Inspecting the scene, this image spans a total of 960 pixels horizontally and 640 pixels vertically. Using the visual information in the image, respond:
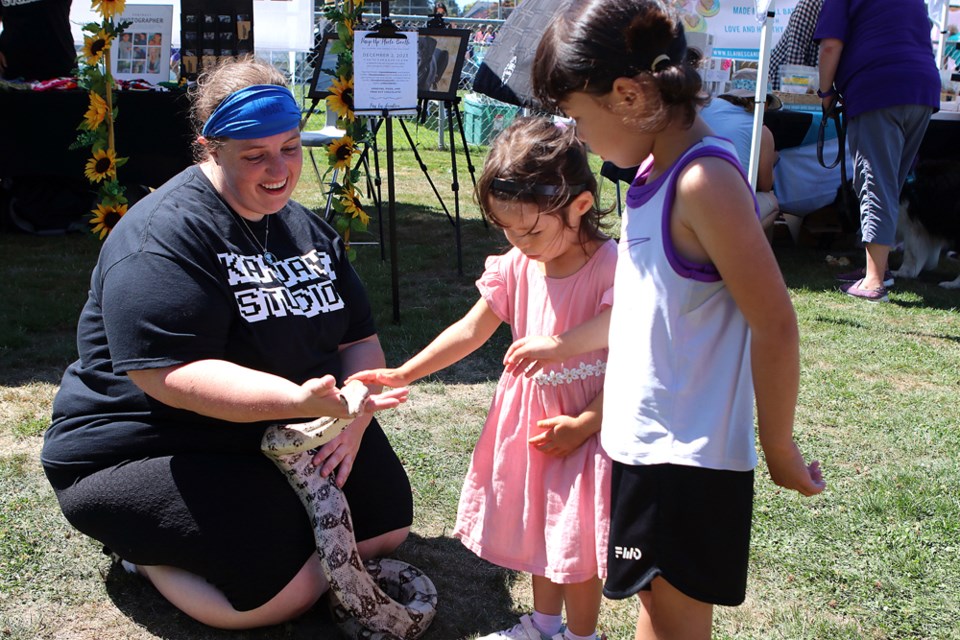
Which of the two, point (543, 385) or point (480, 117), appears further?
point (480, 117)

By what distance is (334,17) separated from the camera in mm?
4504

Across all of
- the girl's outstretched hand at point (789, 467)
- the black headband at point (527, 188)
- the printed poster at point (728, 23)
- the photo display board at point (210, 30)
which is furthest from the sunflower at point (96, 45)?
the girl's outstretched hand at point (789, 467)

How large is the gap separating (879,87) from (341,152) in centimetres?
324

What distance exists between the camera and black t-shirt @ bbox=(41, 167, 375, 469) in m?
2.04

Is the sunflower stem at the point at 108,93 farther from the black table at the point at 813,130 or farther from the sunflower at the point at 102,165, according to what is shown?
the black table at the point at 813,130

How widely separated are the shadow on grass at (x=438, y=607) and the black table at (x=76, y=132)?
14.9ft

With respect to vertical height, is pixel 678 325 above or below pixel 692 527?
above

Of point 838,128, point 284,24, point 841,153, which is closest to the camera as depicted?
point 841,153

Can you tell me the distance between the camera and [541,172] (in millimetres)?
1944

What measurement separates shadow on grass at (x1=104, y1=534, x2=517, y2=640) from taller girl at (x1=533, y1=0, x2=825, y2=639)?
877mm

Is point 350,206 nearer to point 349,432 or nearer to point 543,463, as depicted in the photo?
point 349,432

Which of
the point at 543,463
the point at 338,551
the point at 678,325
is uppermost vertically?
the point at 678,325

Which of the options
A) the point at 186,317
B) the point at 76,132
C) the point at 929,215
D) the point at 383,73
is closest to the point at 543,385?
the point at 186,317

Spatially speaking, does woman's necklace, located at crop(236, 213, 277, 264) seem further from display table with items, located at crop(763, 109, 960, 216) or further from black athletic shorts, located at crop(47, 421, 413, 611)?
display table with items, located at crop(763, 109, 960, 216)
